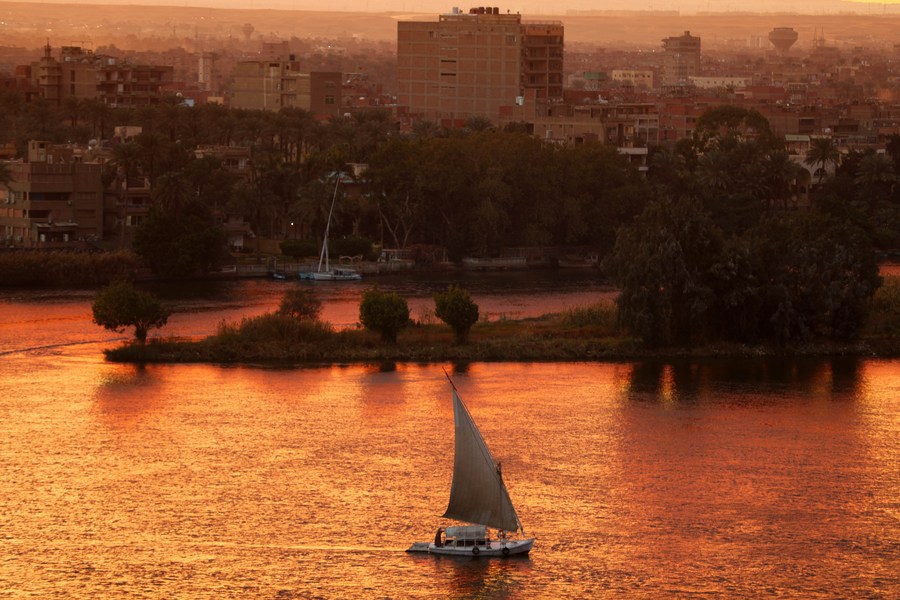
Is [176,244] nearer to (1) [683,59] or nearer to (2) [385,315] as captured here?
(2) [385,315]

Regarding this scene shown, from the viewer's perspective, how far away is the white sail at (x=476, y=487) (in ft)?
74.0

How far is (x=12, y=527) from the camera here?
935 inches

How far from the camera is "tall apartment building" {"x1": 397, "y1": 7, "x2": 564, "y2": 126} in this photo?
97438 millimetres

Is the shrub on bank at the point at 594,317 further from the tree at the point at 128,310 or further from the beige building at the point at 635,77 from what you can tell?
the beige building at the point at 635,77

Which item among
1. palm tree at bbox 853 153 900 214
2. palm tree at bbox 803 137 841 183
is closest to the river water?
palm tree at bbox 853 153 900 214

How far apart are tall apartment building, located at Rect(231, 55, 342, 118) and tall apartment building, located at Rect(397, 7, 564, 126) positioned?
17.6 feet

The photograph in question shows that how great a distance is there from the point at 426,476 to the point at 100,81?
70883 millimetres

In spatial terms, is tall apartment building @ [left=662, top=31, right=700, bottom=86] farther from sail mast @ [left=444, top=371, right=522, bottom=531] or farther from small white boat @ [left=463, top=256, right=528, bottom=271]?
sail mast @ [left=444, top=371, right=522, bottom=531]

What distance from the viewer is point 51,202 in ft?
177

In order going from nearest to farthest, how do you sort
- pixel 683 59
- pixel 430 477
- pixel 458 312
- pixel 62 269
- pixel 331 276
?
1. pixel 430 477
2. pixel 458 312
3. pixel 62 269
4. pixel 331 276
5. pixel 683 59

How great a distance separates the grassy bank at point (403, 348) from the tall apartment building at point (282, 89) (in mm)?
60164

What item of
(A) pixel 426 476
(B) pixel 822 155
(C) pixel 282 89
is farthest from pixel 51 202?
(C) pixel 282 89

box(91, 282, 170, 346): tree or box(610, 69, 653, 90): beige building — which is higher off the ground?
box(610, 69, 653, 90): beige building

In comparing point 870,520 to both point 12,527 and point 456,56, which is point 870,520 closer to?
point 12,527
